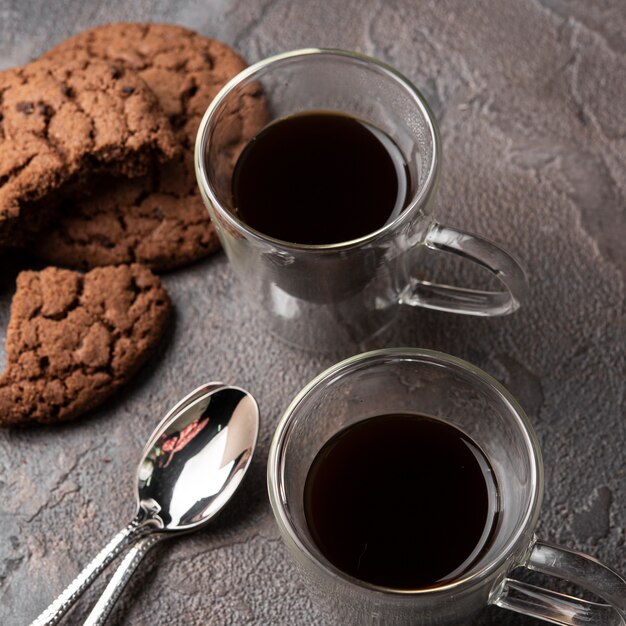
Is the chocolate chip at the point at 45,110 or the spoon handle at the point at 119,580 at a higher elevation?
the chocolate chip at the point at 45,110

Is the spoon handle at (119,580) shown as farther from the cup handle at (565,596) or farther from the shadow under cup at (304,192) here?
the cup handle at (565,596)

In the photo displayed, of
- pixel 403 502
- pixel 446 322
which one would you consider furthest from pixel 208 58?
pixel 403 502

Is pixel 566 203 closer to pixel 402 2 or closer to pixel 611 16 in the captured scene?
pixel 611 16

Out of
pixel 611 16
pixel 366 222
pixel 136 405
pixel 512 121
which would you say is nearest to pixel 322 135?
pixel 366 222

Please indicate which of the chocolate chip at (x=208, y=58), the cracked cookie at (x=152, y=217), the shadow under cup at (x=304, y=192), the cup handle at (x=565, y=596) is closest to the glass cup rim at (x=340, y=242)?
the shadow under cup at (x=304, y=192)

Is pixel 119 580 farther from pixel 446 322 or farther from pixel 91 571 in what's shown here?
pixel 446 322
